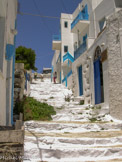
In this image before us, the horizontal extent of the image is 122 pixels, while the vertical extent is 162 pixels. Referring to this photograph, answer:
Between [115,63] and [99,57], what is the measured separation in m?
1.93

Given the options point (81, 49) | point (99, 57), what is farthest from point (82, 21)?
point (99, 57)

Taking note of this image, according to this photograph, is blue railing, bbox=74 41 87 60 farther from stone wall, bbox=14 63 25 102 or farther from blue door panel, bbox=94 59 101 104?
stone wall, bbox=14 63 25 102

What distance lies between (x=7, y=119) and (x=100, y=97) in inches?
227

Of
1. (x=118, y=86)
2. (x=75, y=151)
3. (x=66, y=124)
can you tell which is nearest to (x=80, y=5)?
Result: (x=118, y=86)

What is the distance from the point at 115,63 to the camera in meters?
9.16

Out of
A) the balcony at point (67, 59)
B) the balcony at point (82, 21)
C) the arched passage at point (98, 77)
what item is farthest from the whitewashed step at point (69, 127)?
the balcony at point (67, 59)

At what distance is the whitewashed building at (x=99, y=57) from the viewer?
9125 mm

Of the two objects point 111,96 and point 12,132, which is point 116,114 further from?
point 12,132

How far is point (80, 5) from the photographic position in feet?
67.7

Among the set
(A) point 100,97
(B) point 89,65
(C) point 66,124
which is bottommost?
(C) point 66,124

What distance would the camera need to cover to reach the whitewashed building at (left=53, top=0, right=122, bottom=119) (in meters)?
9.12

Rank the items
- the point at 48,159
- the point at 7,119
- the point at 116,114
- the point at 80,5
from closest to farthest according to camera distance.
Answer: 1. the point at 48,159
2. the point at 7,119
3. the point at 116,114
4. the point at 80,5

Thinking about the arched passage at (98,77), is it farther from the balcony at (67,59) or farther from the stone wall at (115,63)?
the balcony at (67,59)

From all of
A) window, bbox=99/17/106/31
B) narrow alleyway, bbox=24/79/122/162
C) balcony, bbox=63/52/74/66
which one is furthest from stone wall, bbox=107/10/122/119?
balcony, bbox=63/52/74/66
